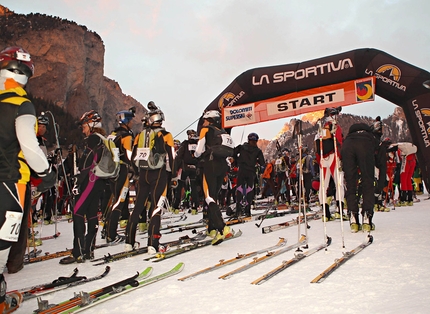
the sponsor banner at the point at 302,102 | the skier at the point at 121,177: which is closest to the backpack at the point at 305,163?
the sponsor banner at the point at 302,102

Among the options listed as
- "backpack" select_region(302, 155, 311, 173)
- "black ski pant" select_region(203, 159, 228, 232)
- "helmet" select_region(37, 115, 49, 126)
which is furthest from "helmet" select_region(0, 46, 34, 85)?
"backpack" select_region(302, 155, 311, 173)

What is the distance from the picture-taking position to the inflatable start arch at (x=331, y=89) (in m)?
11.7

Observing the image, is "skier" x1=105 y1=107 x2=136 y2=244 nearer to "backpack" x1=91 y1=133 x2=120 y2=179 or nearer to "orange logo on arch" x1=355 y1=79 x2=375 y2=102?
"backpack" x1=91 y1=133 x2=120 y2=179

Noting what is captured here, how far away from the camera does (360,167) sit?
6410mm

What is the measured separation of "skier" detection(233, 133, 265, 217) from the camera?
10.2 metres

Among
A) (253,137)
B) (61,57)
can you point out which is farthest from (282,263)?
(61,57)

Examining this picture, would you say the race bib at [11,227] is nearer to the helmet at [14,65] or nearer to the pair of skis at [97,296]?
the pair of skis at [97,296]

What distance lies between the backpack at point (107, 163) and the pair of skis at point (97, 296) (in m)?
1.90

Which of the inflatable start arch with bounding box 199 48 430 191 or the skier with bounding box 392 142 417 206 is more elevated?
the inflatable start arch with bounding box 199 48 430 191

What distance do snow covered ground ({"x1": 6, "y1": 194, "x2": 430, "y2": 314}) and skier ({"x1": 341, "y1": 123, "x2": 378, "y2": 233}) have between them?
2.34 ft

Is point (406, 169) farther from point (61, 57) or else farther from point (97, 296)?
point (61, 57)

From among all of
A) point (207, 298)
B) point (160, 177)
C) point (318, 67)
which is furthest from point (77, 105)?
point (207, 298)

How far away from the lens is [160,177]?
5754mm

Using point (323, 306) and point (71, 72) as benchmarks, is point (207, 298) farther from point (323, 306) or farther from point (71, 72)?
point (71, 72)
